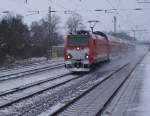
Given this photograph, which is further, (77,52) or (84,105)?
(77,52)

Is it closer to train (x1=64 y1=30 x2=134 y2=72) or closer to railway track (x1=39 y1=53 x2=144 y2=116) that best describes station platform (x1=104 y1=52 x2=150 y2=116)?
railway track (x1=39 y1=53 x2=144 y2=116)

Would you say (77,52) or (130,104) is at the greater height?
(77,52)

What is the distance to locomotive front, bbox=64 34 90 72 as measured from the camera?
31.8m

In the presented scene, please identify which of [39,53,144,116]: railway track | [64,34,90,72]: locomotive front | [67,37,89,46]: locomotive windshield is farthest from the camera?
[67,37,89,46]: locomotive windshield

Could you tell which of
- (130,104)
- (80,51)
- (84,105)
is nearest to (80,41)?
(80,51)

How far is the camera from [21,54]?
55594mm

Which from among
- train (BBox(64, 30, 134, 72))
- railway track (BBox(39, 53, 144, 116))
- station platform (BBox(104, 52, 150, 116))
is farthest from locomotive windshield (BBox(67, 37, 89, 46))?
station platform (BBox(104, 52, 150, 116))

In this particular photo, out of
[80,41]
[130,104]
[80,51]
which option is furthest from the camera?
[80,41]

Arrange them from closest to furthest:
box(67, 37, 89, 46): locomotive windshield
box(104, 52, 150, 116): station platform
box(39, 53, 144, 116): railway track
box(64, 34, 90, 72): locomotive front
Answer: box(104, 52, 150, 116): station platform, box(39, 53, 144, 116): railway track, box(64, 34, 90, 72): locomotive front, box(67, 37, 89, 46): locomotive windshield

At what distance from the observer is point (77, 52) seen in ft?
105

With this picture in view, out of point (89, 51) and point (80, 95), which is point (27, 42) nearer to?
point (89, 51)

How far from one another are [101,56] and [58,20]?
84314mm

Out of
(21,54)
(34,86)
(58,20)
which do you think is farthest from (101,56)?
(58,20)

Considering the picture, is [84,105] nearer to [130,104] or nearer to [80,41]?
[130,104]
